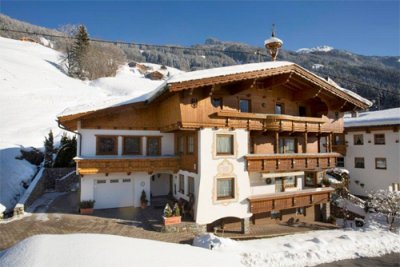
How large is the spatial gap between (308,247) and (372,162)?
19.2 metres

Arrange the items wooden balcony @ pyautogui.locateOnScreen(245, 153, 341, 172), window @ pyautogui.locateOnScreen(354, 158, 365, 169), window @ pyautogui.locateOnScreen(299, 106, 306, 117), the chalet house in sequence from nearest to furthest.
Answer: the chalet house, wooden balcony @ pyautogui.locateOnScreen(245, 153, 341, 172), window @ pyautogui.locateOnScreen(299, 106, 306, 117), window @ pyautogui.locateOnScreen(354, 158, 365, 169)

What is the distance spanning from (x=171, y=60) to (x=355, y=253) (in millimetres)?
148291

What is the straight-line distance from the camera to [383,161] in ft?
87.6

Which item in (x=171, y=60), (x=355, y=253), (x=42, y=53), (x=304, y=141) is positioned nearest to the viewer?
(x=355, y=253)

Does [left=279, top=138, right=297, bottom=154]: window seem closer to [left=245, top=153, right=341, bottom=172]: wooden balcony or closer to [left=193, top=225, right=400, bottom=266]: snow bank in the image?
[left=245, top=153, right=341, bottom=172]: wooden balcony

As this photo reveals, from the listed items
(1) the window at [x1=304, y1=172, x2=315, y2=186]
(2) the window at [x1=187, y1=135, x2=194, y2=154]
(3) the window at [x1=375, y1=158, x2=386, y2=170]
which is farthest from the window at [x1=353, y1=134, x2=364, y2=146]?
(2) the window at [x1=187, y1=135, x2=194, y2=154]

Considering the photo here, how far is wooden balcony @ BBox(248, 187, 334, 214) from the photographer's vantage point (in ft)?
53.5

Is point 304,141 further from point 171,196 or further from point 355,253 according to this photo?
point 171,196

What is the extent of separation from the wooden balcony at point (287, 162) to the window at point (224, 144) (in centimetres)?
120

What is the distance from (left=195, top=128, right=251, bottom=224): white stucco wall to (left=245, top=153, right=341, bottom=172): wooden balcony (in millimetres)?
714

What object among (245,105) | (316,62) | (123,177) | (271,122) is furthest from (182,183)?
(316,62)

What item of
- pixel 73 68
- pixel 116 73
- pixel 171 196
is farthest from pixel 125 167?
pixel 116 73

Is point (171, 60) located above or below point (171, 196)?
above

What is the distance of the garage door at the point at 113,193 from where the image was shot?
17.7 m
